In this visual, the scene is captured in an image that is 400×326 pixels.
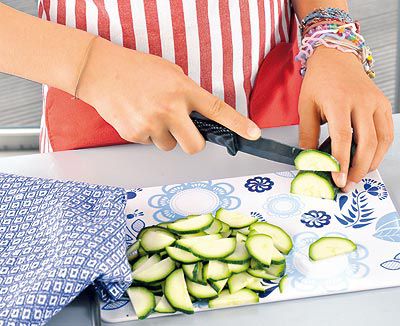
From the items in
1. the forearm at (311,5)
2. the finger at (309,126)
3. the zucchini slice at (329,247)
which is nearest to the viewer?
the zucchini slice at (329,247)

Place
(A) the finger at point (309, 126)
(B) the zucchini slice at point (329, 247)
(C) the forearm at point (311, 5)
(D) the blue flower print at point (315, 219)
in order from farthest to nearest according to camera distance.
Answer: (C) the forearm at point (311, 5) → (A) the finger at point (309, 126) → (D) the blue flower print at point (315, 219) → (B) the zucchini slice at point (329, 247)

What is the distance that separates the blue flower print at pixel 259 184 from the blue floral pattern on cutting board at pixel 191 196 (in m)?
0.03

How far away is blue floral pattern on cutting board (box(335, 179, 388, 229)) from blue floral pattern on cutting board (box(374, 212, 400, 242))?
2 cm

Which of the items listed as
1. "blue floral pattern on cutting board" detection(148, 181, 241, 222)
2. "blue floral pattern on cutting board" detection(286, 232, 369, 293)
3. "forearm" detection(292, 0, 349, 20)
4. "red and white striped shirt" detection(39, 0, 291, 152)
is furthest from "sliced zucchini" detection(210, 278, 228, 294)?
"forearm" detection(292, 0, 349, 20)

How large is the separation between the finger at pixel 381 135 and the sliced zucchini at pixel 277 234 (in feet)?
0.82

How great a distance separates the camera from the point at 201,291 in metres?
1.13

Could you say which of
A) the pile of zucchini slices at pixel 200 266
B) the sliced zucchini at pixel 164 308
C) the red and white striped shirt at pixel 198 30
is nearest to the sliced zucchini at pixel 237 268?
the pile of zucchini slices at pixel 200 266

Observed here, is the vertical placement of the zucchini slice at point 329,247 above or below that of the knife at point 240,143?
below

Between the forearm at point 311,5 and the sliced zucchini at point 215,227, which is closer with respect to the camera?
the sliced zucchini at point 215,227

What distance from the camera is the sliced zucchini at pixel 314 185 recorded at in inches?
52.7

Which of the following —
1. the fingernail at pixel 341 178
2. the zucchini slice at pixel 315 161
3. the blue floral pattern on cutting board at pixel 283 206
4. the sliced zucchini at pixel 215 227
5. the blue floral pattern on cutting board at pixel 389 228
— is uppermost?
the zucchini slice at pixel 315 161

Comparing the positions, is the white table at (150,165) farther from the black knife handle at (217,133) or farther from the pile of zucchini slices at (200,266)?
the pile of zucchini slices at (200,266)

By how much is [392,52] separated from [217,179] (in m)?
2.16

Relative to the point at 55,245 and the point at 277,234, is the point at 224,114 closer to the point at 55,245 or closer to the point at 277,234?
the point at 277,234
